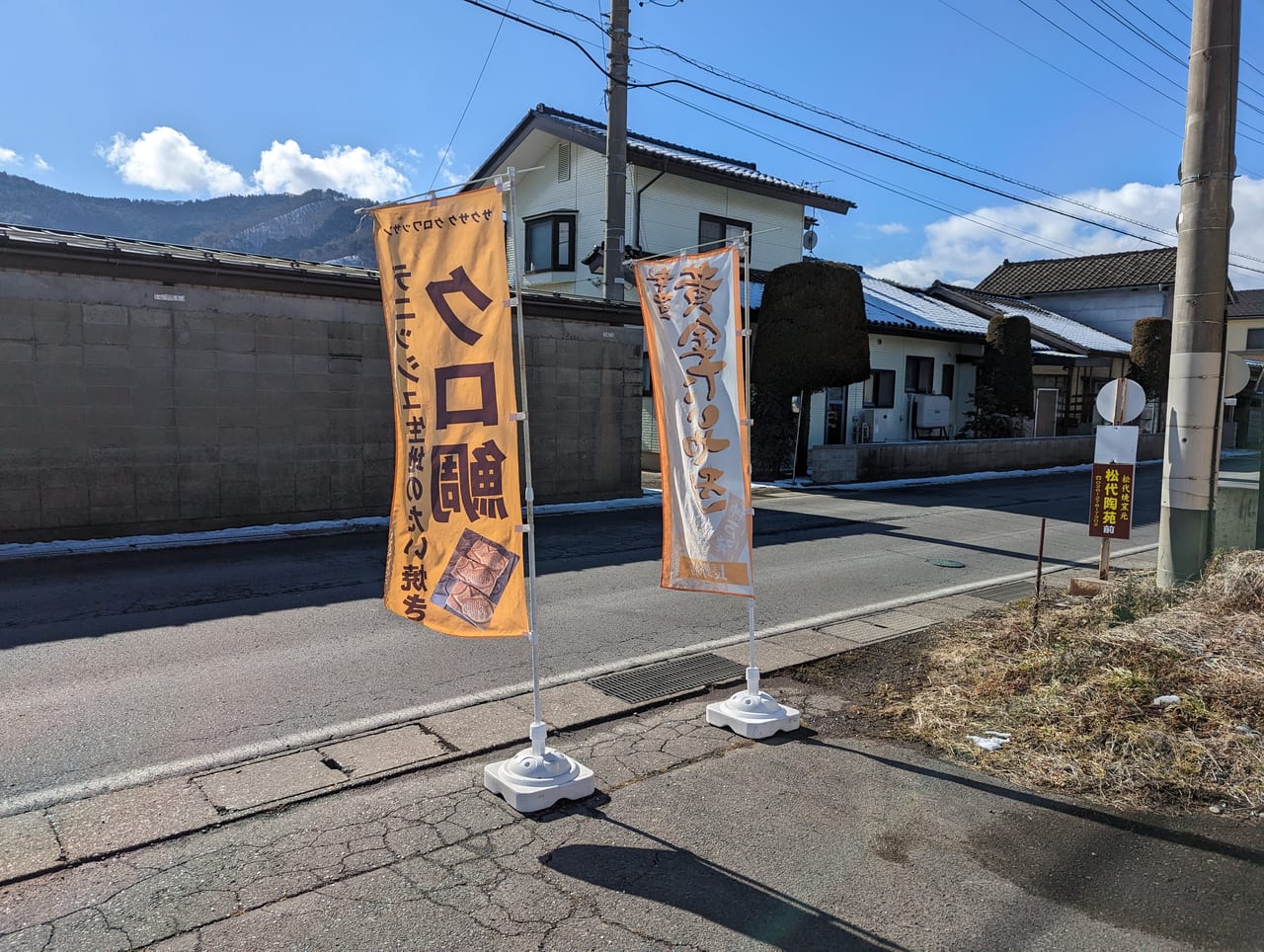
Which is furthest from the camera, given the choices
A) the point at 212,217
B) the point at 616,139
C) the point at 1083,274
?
the point at 212,217

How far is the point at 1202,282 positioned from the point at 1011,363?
61.5ft

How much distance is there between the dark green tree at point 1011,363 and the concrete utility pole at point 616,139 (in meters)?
15.0

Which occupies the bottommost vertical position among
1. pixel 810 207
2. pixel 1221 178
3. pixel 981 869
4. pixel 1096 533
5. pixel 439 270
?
pixel 981 869

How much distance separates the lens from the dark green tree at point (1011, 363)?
25.0 m

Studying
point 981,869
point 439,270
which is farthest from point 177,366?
point 981,869

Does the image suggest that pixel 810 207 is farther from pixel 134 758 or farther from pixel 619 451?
pixel 134 758

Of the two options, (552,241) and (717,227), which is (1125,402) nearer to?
(717,227)

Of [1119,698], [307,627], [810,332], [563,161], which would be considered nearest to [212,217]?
[563,161]

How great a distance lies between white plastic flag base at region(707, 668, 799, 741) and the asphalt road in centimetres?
142

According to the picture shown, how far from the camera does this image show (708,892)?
3.33 meters

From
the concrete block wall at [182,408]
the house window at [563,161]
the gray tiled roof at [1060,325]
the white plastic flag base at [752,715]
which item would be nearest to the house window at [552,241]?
Result: the house window at [563,161]

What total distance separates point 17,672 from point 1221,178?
34.7 feet

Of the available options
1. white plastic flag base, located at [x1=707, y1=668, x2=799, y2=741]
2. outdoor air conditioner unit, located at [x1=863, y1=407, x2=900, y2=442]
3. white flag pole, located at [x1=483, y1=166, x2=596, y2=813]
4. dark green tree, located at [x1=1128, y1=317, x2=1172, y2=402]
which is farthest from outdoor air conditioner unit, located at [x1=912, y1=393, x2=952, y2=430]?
white flag pole, located at [x1=483, y1=166, x2=596, y2=813]

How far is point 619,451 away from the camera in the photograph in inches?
625
